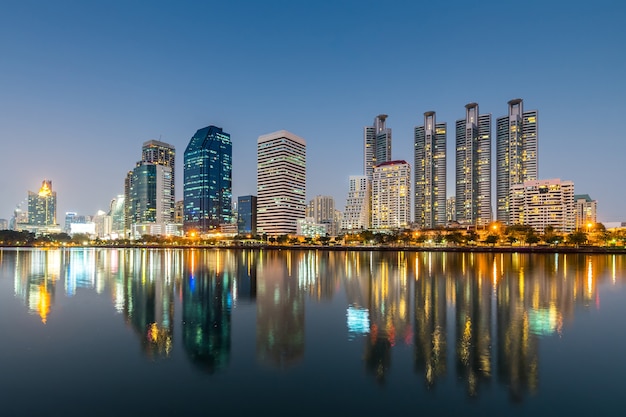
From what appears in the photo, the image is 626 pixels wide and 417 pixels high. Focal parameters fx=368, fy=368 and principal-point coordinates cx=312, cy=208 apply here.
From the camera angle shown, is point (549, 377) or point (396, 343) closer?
point (549, 377)

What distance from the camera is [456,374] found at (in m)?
13.4

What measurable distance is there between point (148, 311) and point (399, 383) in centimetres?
1789

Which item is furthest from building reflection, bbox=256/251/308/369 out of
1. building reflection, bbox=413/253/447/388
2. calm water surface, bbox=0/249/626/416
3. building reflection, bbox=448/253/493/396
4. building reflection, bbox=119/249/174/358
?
building reflection, bbox=448/253/493/396

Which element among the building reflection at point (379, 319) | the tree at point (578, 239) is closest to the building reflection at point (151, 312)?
the building reflection at point (379, 319)

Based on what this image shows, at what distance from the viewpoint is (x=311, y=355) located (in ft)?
52.7

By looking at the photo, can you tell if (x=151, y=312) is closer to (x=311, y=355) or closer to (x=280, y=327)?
(x=280, y=327)

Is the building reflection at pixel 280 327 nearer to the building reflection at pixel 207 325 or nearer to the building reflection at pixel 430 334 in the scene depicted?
the building reflection at pixel 207 325

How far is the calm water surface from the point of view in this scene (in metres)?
11.4

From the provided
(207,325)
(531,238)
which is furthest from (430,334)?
(531,238)

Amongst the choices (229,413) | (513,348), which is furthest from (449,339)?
(229,413)

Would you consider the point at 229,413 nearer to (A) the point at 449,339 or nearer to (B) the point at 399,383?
(B) the point at 399,383

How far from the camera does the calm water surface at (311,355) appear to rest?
11398 millimetres

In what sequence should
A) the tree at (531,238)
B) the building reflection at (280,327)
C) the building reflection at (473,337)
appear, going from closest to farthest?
1. the building reflection at (473,337)
2. the building reflection at (280,327)
3. the tree at (531,238)

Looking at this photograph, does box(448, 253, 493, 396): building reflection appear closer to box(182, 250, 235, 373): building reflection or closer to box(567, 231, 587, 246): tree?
box(182, 250, 235, 373): building reflection
